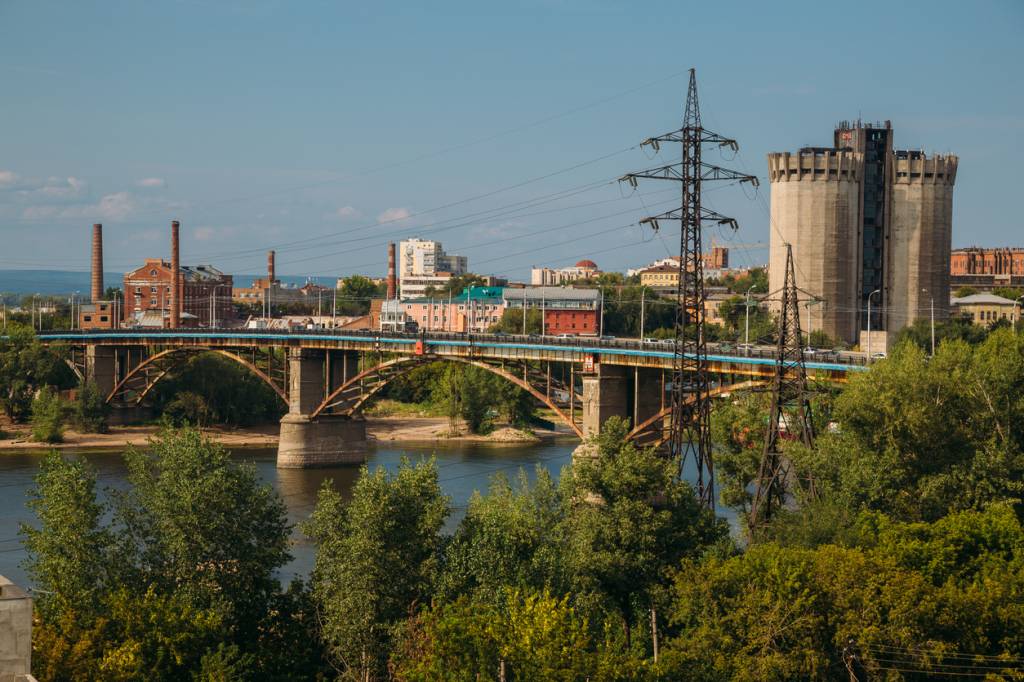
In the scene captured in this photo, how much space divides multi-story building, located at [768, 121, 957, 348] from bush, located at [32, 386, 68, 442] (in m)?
52.6

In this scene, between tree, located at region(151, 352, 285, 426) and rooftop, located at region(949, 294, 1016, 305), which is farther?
rooftop, located at region(949, 294, 1016, 305)

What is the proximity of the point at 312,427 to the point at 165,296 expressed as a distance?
5968 cm

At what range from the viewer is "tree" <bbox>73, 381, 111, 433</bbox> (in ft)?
286

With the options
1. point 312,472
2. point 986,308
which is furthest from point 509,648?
point 986,308

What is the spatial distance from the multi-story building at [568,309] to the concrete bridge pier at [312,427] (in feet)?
145

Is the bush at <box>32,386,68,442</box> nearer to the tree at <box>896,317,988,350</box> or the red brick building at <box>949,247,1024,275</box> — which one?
the tree at <box>896,317,988,350</box>

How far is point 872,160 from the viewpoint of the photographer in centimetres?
11319

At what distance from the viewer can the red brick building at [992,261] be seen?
19212cm

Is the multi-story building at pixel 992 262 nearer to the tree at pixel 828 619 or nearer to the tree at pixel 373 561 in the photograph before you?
the tree at pixel 828 619

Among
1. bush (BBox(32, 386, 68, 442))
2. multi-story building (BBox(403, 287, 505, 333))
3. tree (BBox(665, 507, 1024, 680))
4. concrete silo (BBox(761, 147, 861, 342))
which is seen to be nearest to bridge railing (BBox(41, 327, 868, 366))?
bush (BBox(32, 386, 68, 442))

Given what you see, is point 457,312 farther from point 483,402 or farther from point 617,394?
point 617,394

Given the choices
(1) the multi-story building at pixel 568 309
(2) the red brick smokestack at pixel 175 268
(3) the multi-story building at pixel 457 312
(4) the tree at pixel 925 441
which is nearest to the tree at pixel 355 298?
(3) the multi-story building at pixel 457 312

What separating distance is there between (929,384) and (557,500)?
13202mm

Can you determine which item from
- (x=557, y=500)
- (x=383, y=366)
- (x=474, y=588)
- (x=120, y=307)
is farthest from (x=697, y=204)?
(x=120, y=307)
